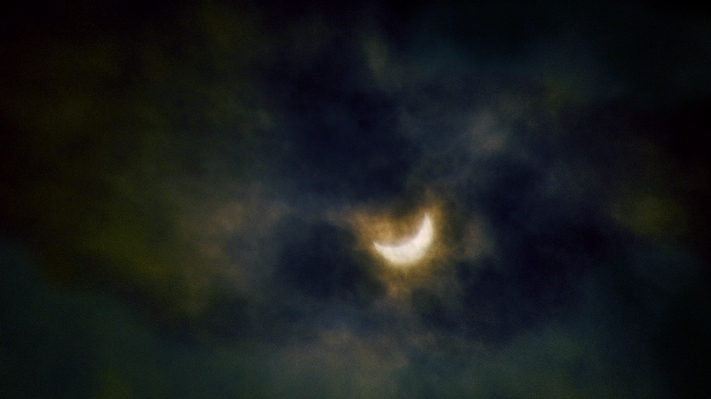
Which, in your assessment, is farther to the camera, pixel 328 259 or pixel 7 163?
pixel 328 259

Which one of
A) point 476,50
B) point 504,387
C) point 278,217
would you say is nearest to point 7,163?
point 278,217

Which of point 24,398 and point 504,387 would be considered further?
point 504,387

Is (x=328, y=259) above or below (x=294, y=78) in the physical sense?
below

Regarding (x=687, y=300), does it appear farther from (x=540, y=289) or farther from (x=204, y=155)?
(x=204, y=155)

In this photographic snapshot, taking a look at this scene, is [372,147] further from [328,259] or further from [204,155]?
[204,155]

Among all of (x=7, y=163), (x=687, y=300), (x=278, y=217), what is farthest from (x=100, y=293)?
(x=687, y=300)

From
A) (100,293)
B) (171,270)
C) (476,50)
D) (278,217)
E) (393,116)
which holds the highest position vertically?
(476,50)
